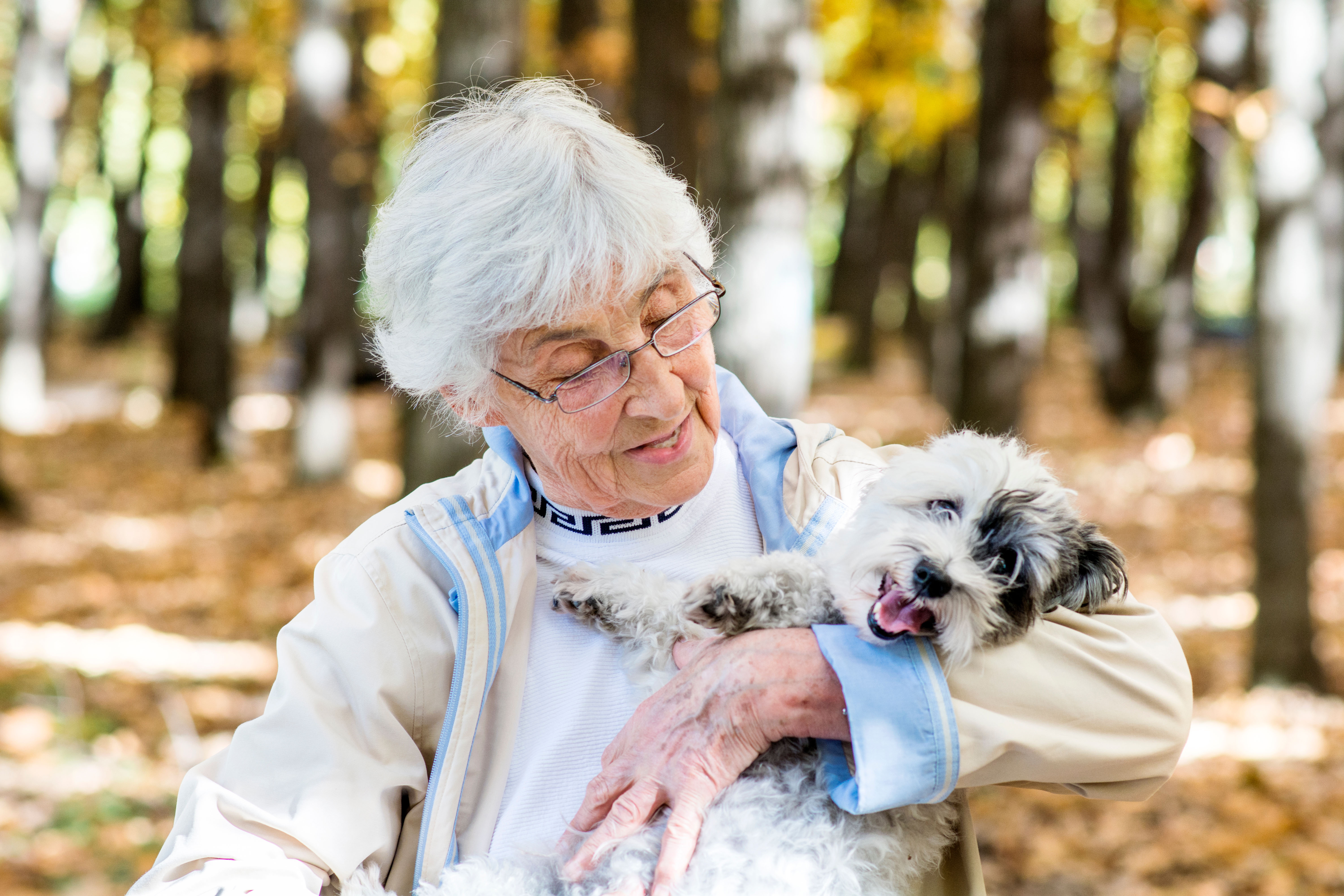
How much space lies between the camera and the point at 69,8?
605 inches

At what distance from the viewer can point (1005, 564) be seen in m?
2.08

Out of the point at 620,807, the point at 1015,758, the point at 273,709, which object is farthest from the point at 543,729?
the point at 1015,758

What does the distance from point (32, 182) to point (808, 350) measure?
1305cm

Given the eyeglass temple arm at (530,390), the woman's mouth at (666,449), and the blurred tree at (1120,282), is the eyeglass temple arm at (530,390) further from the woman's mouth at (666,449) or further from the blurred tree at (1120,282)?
the blurred tree at (1120,282)

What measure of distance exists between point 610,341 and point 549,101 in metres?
0.58

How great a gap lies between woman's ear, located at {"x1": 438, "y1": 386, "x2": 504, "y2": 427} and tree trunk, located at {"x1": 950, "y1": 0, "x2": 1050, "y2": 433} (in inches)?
266

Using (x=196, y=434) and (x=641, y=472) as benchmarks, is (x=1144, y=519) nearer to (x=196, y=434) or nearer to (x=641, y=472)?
(x=641, y=472)

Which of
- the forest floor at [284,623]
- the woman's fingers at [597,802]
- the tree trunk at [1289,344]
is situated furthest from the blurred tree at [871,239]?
the woman's fingers at [597,802]

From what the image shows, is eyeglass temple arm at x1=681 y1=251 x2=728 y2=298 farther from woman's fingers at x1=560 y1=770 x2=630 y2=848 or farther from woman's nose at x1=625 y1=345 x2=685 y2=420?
woman's fingers at x1=560 y1=770 x2=630 y2=848

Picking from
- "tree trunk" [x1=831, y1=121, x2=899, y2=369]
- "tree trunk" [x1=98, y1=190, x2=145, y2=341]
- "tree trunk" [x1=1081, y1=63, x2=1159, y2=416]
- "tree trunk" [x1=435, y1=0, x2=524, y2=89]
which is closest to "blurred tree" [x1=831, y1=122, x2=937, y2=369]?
"tree trunk" [x1=831, y1=121, x2=899, y2=369]

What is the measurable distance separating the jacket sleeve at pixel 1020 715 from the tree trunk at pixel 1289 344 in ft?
15.9

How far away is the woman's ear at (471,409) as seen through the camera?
Answer: 2365 mm

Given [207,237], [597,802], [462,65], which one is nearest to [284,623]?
[462,65]

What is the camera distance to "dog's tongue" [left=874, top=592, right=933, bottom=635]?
1989mm
